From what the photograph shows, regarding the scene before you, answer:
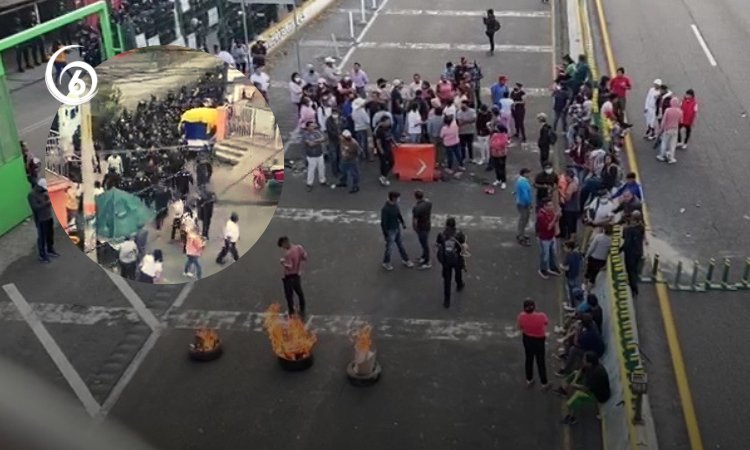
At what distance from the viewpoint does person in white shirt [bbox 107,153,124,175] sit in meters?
7.41

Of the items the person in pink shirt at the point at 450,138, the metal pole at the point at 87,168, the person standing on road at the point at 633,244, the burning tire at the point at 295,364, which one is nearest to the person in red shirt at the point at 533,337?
the person standing on road at the point at 633,244

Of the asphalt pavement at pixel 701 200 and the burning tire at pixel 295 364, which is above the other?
the burning tire at pixel 295 364

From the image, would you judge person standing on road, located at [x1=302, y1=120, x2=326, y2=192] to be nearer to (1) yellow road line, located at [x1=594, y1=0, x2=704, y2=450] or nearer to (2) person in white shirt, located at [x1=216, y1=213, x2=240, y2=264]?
(1) yellow road line, located at [x1=594, y1=0, x2=704, y2=450]

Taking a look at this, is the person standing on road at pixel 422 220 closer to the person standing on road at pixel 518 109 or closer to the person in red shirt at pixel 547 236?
the person in red shirt at pixel 547 236

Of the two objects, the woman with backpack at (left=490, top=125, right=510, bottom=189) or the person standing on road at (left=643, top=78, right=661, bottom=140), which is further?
the person standing on road at (left=643, top=78, right=661, bottom=140)

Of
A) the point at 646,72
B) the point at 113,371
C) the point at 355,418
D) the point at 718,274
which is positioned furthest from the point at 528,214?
the point at 646,72

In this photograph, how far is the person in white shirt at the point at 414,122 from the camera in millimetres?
17812

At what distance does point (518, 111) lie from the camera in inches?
741

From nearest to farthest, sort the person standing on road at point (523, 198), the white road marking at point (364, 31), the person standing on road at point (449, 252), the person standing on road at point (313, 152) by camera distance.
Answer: the person standing on road at point (449, 252)
the person standing on road at point (523, 198)
the person standing on road at point (313, 152)
the white road marking at point (364, 31)

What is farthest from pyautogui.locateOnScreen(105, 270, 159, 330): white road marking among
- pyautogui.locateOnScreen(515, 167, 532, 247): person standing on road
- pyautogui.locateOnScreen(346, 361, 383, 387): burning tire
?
pyautogui.locateOnScreen(515, 167, 532, 247): person standing on road

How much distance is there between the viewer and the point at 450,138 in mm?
17172

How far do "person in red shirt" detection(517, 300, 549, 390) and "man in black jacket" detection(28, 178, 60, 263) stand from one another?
840 cm

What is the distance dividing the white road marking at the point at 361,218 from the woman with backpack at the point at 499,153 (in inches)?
55.6

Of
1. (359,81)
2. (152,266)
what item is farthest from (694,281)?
(359,81)
